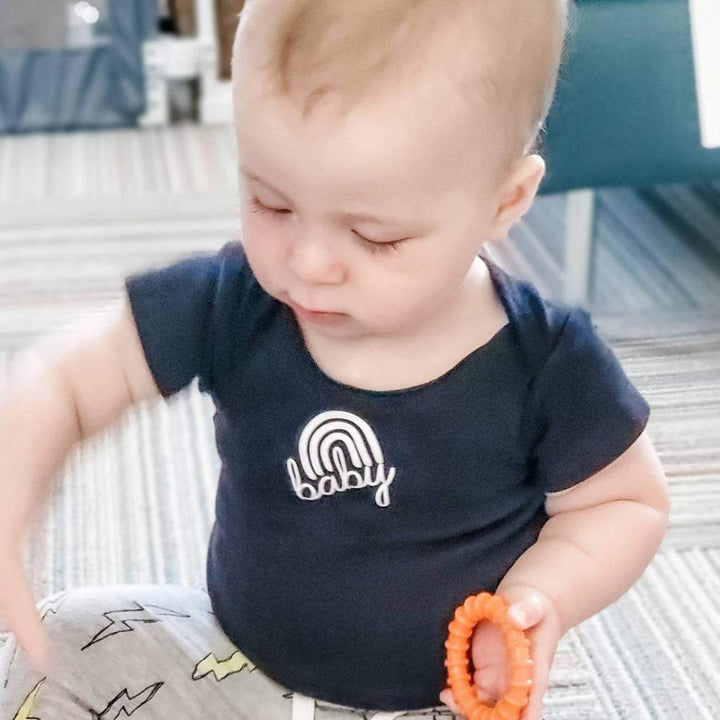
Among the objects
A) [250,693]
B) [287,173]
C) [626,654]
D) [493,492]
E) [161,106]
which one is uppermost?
[287,173]

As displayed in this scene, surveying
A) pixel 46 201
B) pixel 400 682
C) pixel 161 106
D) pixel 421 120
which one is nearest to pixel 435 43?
pixel 421 120

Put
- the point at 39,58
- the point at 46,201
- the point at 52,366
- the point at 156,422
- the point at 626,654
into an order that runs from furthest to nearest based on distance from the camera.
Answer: the point at 39,58 < the point at 46,201 < the point at 156,422 < the point at 626,654 < the point at 52,366

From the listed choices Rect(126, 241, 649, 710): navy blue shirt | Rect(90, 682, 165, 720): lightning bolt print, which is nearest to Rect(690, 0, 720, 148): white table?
Rect(126, 241, 649, 710): navy blue shirt

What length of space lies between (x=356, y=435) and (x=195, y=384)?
29 centimetres

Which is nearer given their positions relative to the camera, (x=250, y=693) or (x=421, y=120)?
(x=421, y=120)

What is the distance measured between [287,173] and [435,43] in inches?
3.4

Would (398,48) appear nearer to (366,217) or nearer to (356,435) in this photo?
(366,217)

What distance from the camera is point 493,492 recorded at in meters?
0.61

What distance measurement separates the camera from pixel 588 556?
0.59m

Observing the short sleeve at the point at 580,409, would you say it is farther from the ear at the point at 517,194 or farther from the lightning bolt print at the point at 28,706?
the lightning bolt print at the point at 28,706

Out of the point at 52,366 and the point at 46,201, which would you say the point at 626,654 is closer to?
the point at 52,366

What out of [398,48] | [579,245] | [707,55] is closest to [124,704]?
[398,48]

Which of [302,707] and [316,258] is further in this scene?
[302,707]

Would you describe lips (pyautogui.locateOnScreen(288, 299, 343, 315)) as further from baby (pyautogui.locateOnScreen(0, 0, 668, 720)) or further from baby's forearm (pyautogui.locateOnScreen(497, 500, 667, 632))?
baby's forearm (pyautogui.locateOnScreen(497, 500, 667, 632))
